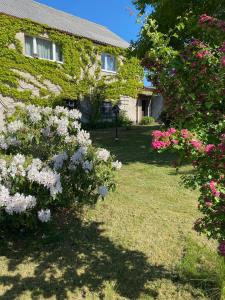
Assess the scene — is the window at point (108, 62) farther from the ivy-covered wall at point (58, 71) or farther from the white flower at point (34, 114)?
the white flower at point (34, 114)

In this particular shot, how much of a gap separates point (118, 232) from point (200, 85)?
3.37 meters

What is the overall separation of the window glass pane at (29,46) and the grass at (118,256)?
14820 mm

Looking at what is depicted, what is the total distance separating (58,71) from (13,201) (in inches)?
679

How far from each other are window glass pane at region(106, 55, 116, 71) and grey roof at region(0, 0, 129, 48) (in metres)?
0.97

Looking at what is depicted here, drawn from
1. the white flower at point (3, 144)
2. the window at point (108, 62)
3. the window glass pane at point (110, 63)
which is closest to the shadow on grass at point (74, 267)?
the white flower at point (3, 144)

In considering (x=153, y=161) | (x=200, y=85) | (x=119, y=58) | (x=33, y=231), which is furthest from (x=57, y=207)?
(x=119, y=58)

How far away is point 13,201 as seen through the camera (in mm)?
4738

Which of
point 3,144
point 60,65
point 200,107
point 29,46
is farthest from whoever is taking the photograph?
point 60,65

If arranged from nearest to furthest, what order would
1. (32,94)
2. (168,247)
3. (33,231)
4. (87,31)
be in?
(168,247)
(33,231)
(32,94)
(87,31)

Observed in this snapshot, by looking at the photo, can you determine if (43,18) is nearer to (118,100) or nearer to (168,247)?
(118,100)

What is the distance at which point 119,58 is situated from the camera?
24.7m

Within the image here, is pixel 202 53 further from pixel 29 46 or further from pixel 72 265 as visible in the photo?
pixel 29 46

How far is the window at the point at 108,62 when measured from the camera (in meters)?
23.8

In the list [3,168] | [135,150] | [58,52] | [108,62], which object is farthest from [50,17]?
[3,168]
